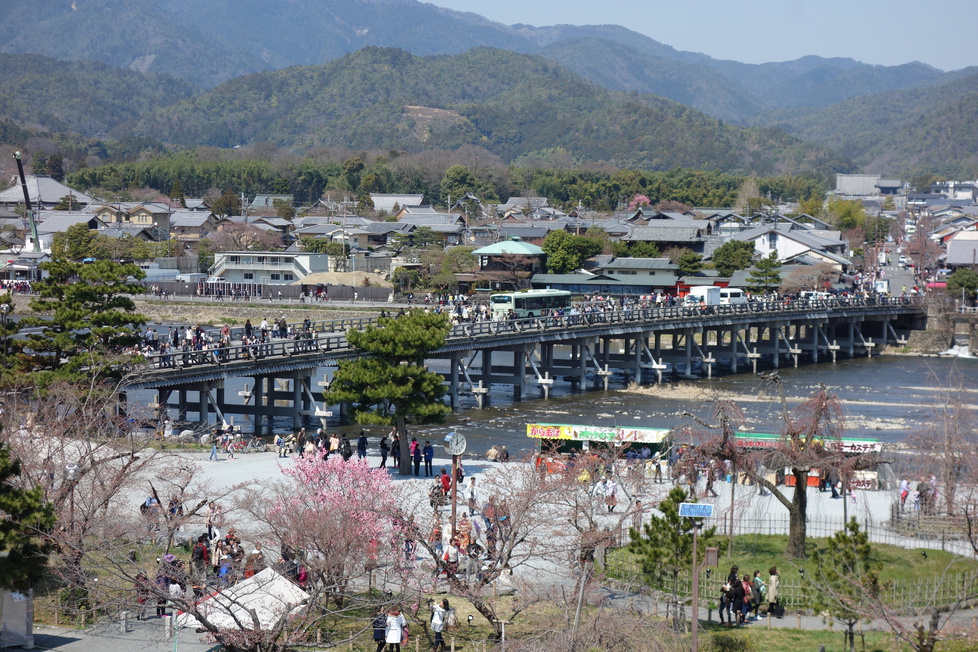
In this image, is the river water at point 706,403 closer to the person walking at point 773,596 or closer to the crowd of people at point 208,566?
the crowd of people at point 208,566

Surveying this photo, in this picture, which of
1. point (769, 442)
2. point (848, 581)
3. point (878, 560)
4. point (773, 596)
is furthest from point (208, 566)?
point (769, 442)

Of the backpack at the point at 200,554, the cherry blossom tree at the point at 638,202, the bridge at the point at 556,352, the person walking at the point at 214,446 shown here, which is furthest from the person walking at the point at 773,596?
the cherry blossom tree at the point at 638,202

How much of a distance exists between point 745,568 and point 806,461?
7.08ft

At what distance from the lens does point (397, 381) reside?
29219 millimetres

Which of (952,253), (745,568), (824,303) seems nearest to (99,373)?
(745,568)

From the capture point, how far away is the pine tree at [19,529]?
15117mm

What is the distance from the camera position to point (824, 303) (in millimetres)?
60938

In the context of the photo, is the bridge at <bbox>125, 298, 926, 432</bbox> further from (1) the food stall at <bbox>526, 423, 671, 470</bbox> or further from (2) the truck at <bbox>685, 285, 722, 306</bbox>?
(1) the food stall at <bbox>526, 423, 671, 470</bbox>

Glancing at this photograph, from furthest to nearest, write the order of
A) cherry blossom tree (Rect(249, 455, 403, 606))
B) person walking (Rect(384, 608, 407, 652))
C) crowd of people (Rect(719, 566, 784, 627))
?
crowd of people (Rect(719, 566, 784, 627)) → cherry blossom tree (Rect(249, 455, 403, 606)) → person walking (Rect(384, 608, 407, 652))

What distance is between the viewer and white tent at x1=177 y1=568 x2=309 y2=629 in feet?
48.2

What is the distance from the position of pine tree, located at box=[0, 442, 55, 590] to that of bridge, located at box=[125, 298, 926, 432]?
1093cm

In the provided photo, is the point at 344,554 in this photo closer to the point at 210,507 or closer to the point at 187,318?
the point at 210,507

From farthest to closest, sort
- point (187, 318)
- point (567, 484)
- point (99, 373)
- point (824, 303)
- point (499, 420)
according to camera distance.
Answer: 1. point (187, 318)
2. point (824, 303)
3. point (499, 420)
4. point (99, 373)
5. point (567, 484)

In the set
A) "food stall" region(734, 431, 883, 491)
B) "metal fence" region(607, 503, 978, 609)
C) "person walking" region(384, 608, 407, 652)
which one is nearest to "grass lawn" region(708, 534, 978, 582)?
"metal fence" region(607, 503, 978, 609)
